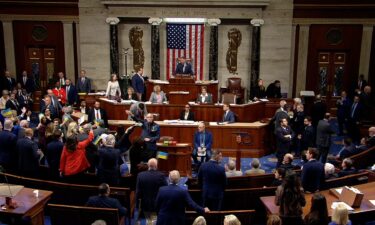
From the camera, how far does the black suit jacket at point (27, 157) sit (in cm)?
860

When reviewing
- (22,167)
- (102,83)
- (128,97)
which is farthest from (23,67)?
(22,167)

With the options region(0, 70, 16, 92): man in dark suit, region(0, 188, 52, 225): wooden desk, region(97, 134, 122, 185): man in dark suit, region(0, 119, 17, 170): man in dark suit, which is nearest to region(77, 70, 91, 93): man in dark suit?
region(0, 70, 16, 92): man in dark suit

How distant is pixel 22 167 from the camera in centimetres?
874

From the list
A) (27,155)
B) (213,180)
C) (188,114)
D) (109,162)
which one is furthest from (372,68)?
(27,155)

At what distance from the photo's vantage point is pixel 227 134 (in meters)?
12.7

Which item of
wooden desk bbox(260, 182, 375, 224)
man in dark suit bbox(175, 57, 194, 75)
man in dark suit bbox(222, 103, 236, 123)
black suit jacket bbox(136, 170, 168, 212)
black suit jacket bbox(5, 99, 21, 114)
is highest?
man in dark suit bbox(175, 57, 194, 75)

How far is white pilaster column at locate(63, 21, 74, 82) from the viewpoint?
18188 mm

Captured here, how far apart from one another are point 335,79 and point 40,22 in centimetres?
1198

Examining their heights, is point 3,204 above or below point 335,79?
below

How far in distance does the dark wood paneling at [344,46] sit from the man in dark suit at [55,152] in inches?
479

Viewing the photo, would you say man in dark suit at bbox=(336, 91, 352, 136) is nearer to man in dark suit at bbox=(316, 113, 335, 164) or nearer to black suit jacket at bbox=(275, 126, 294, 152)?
man in dark suit at bbox=(316, 113, 335, 164)

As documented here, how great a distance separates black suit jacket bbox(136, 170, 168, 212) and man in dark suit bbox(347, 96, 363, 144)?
8776mm

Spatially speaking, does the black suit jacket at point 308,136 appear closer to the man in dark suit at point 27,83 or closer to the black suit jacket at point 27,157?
the black suit jacket at point 27,157

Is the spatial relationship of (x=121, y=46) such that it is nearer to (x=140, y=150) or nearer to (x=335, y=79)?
(x=335, y=79)
